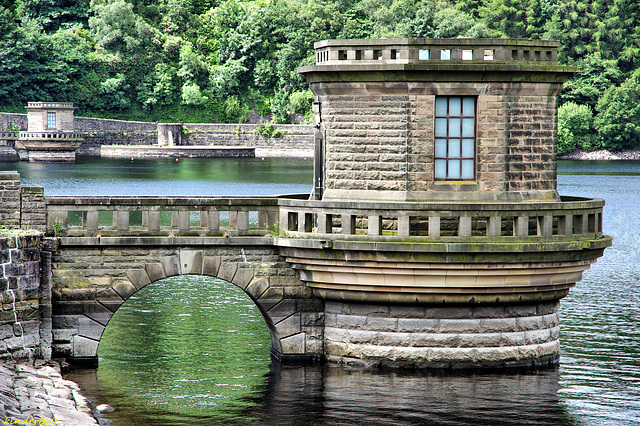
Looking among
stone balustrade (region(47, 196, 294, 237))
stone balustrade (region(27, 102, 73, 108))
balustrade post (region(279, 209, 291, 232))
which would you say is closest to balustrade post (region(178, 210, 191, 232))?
stone balustrade (region(47, 196, 294, 237))

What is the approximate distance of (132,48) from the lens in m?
145

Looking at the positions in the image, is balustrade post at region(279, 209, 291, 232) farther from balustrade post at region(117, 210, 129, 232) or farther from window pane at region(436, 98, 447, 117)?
window pane at region(436, 98, 447, 117)

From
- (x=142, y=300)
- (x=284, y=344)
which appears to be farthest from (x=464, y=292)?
(x=142, y=300)

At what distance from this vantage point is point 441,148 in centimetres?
2112

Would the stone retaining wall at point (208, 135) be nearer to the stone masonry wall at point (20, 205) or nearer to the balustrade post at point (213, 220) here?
the balustrade post at point (213, 220)

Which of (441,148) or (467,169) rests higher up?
(441,148)

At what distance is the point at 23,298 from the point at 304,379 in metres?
6.14

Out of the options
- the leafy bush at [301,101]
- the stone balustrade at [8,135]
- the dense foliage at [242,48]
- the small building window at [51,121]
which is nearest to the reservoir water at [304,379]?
the small building window at [51,121]

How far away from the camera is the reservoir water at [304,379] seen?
1991 cm

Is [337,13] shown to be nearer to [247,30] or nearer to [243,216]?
[247,30]

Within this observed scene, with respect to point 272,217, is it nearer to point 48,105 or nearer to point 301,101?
point 48,105

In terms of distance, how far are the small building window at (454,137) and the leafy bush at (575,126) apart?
11299 cm

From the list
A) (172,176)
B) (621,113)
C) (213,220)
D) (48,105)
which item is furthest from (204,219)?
(621,113)

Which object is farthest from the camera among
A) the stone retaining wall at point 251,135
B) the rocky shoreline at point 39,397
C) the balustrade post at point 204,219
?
the stone retaining wall at point 251,135
